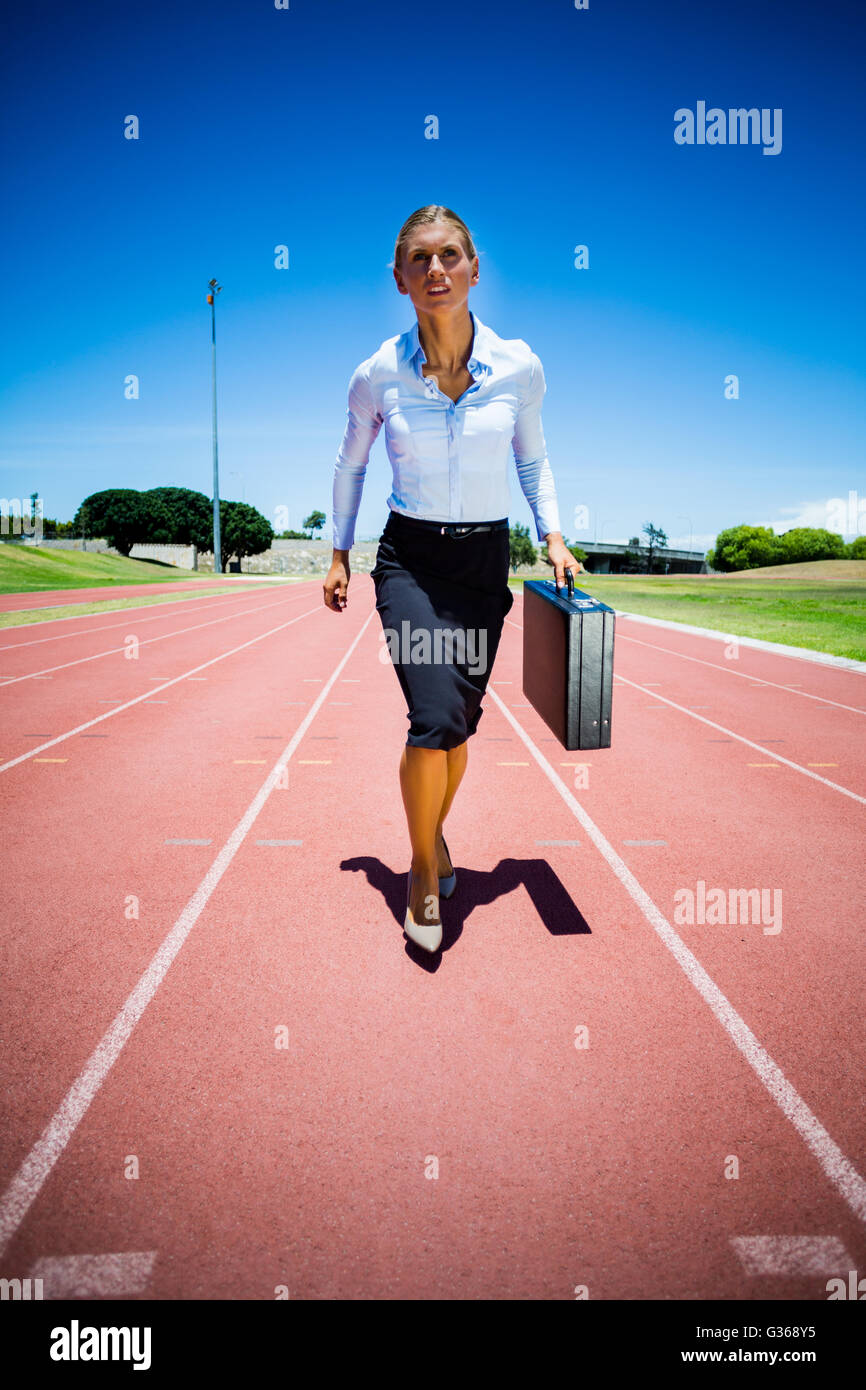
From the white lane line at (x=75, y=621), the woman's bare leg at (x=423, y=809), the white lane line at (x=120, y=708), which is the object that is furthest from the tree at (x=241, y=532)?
the woman's bare leg at (x=423, y=809)

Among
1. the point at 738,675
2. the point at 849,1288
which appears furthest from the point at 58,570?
the point at 849,1288

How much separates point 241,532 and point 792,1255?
93.0 meters

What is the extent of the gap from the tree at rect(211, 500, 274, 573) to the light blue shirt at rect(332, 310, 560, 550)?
88798 millimetres

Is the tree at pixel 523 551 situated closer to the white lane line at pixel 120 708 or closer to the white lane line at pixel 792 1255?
the white lane line at pixel 120 708

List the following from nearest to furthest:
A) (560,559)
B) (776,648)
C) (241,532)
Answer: (560,559) < (776,648) < (241,532)

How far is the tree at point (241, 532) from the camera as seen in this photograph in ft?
291

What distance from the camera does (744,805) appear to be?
195 inches

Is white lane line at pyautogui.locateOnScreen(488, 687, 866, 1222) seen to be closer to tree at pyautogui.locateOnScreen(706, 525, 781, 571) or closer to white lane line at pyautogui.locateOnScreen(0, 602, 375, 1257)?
white lane line at pyautogui.locateOnScreen(0, 602, 375, 1257)

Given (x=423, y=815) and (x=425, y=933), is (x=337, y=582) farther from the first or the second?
(x=425, y=933)

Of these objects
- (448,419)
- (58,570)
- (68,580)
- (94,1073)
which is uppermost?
(58,570)

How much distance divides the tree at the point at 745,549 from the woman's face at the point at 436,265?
123m

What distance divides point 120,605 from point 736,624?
1701cm

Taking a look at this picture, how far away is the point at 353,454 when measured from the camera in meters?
3.06
